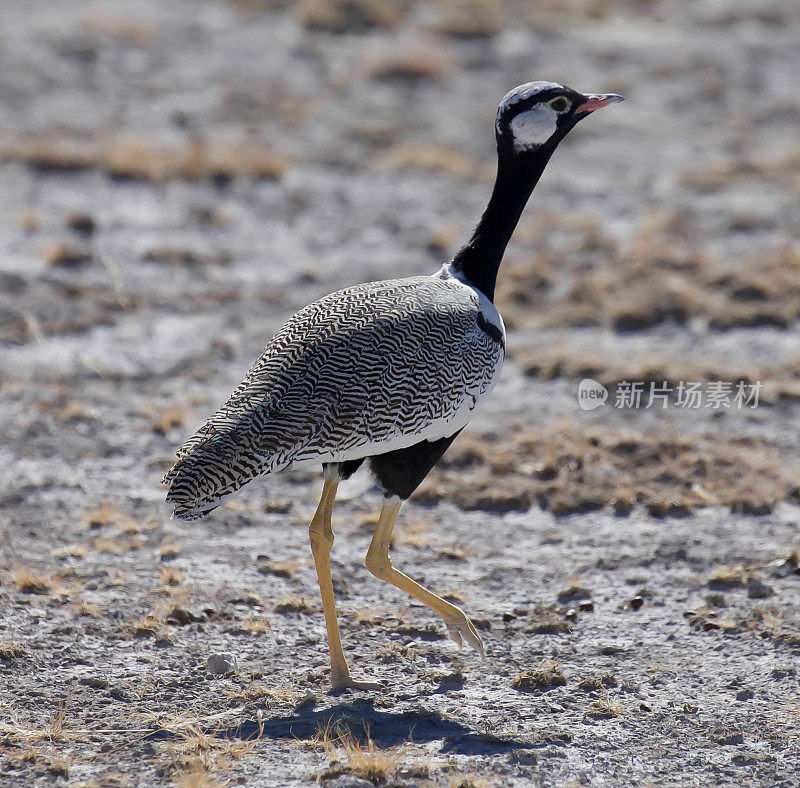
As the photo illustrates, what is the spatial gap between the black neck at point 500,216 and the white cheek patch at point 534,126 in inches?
2.1

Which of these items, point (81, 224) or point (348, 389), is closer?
point (348, 389)

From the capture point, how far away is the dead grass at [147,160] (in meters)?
A: 11.9

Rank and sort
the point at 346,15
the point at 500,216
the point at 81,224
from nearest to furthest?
the point at 500,216, the point at 81,224, the point at 346,15

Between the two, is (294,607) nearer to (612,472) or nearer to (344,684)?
(344,684)

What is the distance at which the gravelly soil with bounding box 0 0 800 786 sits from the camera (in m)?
4.80

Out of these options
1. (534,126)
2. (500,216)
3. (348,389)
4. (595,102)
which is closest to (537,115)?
(534,126)

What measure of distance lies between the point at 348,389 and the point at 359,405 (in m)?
0.08

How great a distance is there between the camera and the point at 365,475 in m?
7.27

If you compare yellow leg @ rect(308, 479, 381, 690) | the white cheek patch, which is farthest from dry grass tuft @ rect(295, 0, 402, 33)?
yellow leg @ rect(308, 479, 381, 690)

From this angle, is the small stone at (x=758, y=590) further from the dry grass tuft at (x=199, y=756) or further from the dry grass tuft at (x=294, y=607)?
the dry grass tuft at (x=199, y=756)

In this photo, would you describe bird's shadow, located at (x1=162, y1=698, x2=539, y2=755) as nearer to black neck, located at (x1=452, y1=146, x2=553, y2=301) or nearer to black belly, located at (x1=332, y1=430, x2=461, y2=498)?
black belly, located at (x1=332, y1=430, x2=461, y2=498)

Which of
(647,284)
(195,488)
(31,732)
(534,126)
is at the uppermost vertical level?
(534,126)

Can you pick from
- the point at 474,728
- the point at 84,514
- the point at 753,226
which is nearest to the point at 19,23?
the point at 753,226

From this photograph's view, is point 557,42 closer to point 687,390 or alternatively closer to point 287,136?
point 287,136
